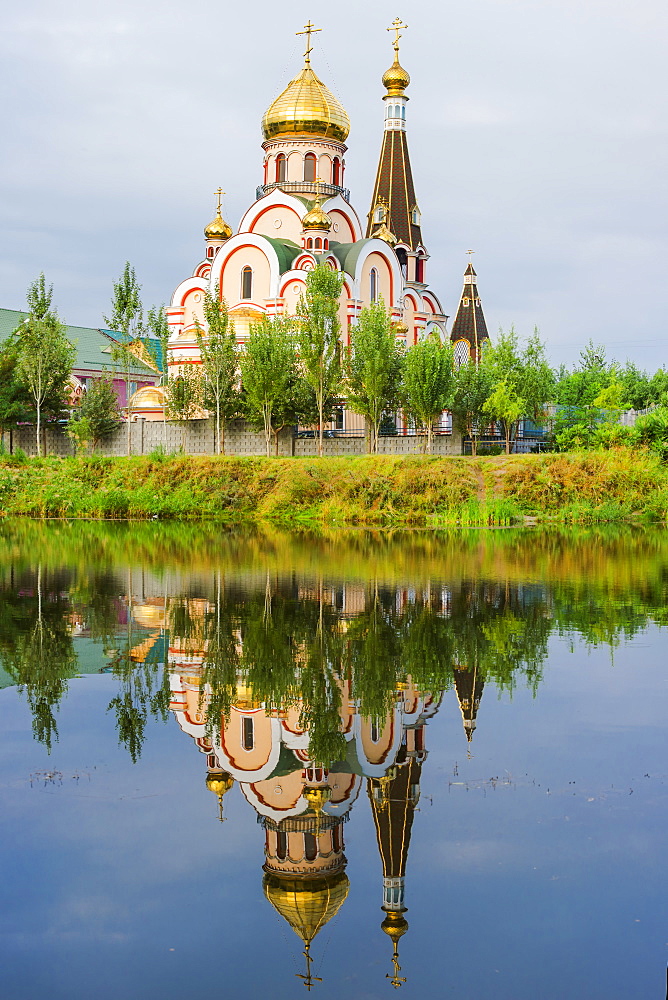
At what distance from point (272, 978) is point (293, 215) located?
3874 cm

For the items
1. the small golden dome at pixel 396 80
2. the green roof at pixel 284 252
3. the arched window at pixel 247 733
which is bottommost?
the arched window at pixel 247 733

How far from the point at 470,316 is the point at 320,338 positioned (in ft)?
77.5

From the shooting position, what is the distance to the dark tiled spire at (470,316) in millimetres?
53906

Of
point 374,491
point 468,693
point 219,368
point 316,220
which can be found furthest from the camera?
point 316,220

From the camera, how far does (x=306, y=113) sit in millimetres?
40094

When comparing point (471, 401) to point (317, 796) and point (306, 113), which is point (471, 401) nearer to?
point (306, 113)

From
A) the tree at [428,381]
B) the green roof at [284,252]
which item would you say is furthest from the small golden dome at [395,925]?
the green roof at [284,252]

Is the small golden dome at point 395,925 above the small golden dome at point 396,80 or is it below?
below

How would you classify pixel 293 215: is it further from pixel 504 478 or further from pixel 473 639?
pixel 473 639

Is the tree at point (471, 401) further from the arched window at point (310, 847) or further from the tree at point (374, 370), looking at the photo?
the arched window at point (310, 847)

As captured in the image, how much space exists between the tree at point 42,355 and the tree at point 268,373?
23.0ft

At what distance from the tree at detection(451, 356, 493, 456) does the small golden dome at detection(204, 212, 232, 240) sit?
14.7m

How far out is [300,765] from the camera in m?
5.94

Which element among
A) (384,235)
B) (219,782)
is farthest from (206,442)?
(219,782)
